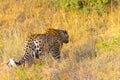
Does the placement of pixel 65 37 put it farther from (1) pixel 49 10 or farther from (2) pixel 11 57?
(1) pixel 49 10

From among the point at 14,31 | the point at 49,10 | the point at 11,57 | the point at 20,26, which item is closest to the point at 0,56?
the point at 11,57

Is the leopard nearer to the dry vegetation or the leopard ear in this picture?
the leopard ear

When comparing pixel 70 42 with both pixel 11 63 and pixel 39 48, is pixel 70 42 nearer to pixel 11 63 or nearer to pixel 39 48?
pixel 39 48

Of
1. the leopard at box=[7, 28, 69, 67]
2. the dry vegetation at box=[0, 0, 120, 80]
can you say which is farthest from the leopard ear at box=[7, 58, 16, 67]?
the dry vegetation at box=[0, 0, 120, 80]

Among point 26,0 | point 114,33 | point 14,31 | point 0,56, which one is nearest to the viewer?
point 0,56

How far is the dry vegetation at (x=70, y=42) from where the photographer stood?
7745mm

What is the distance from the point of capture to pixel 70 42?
33.0 ft

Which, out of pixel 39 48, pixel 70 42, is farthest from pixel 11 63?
pixel 70 42

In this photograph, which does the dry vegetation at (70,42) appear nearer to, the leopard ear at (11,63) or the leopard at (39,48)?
the leopard ear at (11,63)

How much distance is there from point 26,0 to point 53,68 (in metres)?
5.20

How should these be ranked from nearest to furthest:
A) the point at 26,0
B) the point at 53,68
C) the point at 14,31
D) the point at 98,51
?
1. the point at 53,68
2. the point at 98,51
3. the point at 14,31
4. the point at 26,0

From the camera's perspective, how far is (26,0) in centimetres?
1288

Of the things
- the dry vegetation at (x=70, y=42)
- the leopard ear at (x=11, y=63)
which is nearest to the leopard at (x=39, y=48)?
the leopard ear at (x=11, y=63)

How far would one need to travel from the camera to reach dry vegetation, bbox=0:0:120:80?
7745 millimetres
